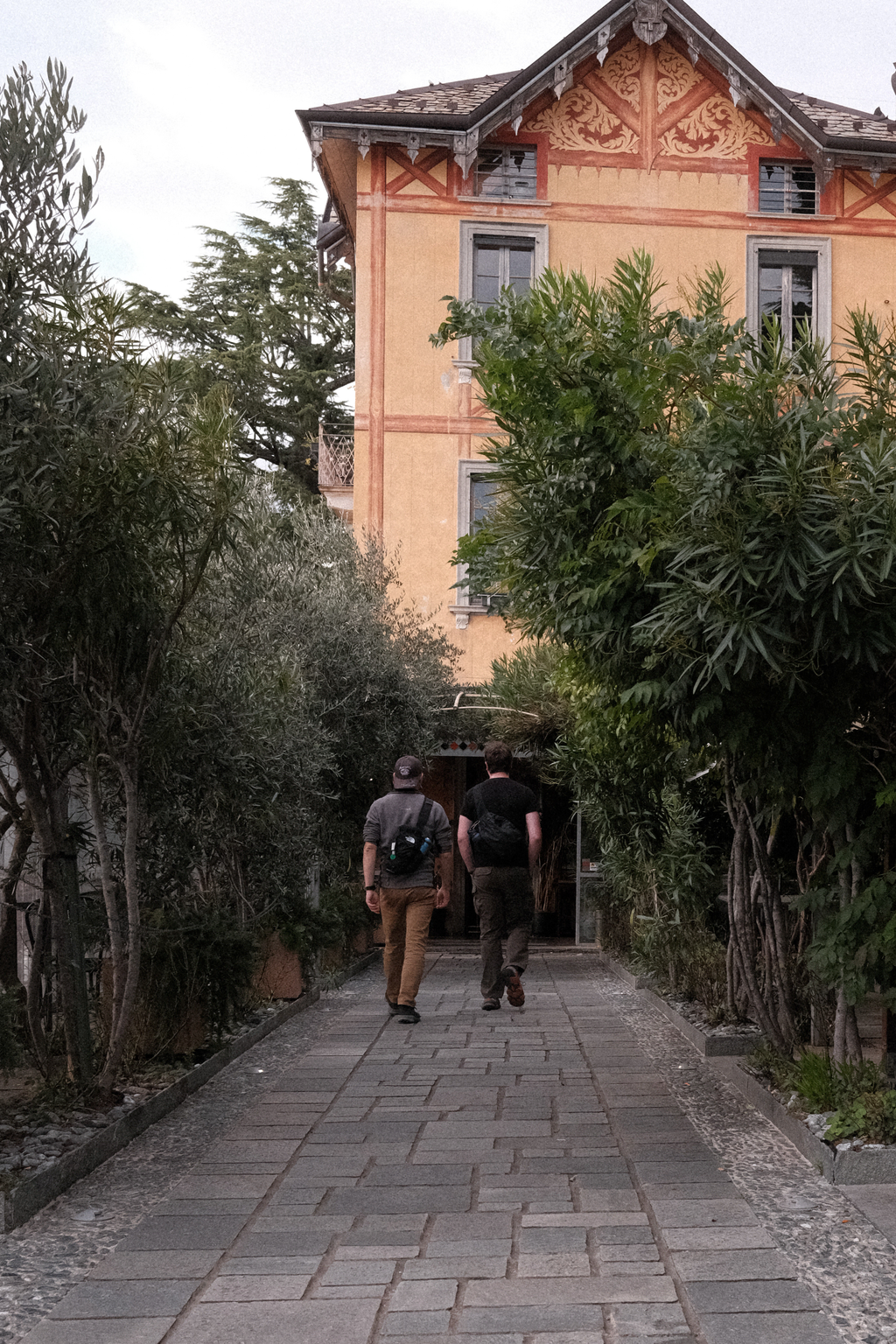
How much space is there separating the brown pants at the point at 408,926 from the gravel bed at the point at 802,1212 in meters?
2.19

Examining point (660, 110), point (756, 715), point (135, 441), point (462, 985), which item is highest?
point (660, 110)

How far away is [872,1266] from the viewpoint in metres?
4.45

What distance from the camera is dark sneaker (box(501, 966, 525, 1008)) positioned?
10.5 metres

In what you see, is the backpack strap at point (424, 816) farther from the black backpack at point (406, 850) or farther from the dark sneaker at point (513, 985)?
the dark sneaker at point (513, 985)

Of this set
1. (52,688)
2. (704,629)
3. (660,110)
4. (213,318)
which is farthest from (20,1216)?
(213,318)

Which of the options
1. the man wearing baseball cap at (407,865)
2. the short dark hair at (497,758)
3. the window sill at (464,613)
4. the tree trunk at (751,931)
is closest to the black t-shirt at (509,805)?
the short dark hair at (497,758)

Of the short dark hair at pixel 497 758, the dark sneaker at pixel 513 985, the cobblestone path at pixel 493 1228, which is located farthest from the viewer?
the short dark hair at pixel 497 758

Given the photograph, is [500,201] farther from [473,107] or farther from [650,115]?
[650,115]

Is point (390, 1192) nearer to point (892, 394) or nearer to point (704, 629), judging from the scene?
point (704, 629)

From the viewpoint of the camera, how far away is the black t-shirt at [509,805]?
10508 mm

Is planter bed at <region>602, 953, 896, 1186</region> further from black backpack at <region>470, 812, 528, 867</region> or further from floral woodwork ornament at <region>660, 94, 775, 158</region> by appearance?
floral woodwork ornament at <region>660, 94, 775, 158</region>

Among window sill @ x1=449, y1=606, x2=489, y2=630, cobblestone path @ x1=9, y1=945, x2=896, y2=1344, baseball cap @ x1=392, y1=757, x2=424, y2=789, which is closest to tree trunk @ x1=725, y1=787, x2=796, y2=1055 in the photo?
cobblestone path @ x1=9, y1=945, x2=896, y2=1344

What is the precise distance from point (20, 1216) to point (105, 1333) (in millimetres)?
1233

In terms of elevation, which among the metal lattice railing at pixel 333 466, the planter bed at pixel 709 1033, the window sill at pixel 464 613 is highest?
the metal lattice railing at pixel 333 466
